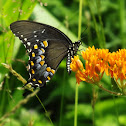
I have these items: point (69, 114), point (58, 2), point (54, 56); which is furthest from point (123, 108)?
point (58, 2)

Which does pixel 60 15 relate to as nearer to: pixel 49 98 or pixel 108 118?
pixel 49 98

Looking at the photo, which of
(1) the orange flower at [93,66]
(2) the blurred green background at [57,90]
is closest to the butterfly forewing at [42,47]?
(2) the blurred green background at [57,90]

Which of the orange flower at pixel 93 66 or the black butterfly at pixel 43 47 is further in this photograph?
the black butterfly at pixel 43 47

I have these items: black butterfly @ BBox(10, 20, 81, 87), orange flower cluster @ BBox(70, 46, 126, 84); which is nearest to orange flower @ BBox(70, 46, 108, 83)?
orange flower cluster @ BBox(70, 46, 126, 84)

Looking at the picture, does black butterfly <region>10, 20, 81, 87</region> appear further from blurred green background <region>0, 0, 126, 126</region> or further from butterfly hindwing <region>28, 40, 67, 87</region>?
blurred green background <region>0, 0, 126, 126</region>

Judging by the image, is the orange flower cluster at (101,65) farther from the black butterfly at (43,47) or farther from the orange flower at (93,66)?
the black butterfly at (43,47)

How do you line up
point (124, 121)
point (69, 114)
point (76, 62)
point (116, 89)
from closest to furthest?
point (116, 89), point (76, 62), point (124, 121), point (69, 114)
